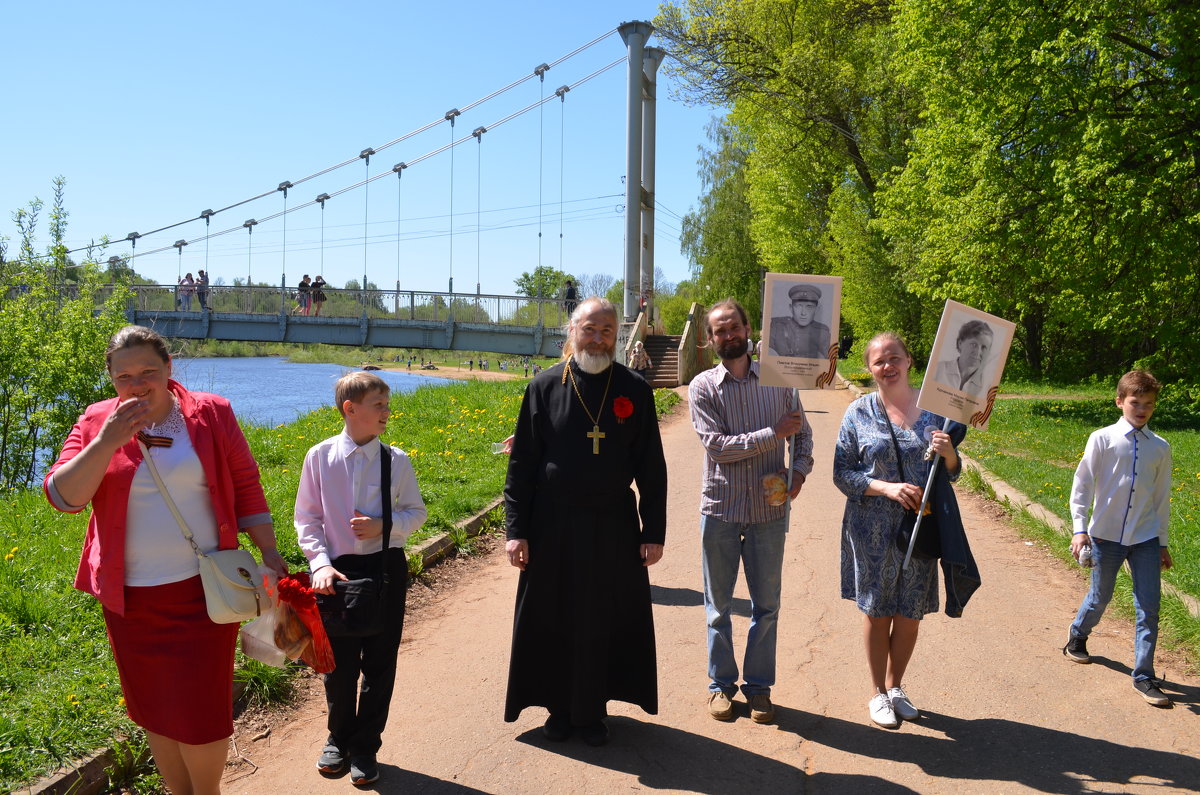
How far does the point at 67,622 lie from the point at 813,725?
3.95 meters

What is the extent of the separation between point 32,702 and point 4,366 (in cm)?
818

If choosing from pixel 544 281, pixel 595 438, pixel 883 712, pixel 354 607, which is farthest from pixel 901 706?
pixel 544 281

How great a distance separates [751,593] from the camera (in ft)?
14.8

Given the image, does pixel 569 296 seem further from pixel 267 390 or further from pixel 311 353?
pixel 311 353

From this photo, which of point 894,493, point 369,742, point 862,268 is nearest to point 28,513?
point 369,742

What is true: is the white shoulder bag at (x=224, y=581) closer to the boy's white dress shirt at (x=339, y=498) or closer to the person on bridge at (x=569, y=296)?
the boy's white dress shirt at (x=339, y=498)

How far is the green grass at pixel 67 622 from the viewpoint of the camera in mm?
3842

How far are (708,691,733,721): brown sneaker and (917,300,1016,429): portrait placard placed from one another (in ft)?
5.52

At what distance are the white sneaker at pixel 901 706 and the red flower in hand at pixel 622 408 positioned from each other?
74.5 inches

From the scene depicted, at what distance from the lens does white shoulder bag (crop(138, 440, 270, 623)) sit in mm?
3080

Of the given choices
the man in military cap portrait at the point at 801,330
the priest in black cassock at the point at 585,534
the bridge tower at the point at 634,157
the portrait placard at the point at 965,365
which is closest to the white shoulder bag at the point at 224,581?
the priest in black cassock at the point at 585,534

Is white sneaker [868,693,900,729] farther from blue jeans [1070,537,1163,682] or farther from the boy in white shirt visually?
the boy in white shirt

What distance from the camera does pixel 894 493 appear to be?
4246 mm

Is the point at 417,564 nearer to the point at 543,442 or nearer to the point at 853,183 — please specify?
the point at 543,442
